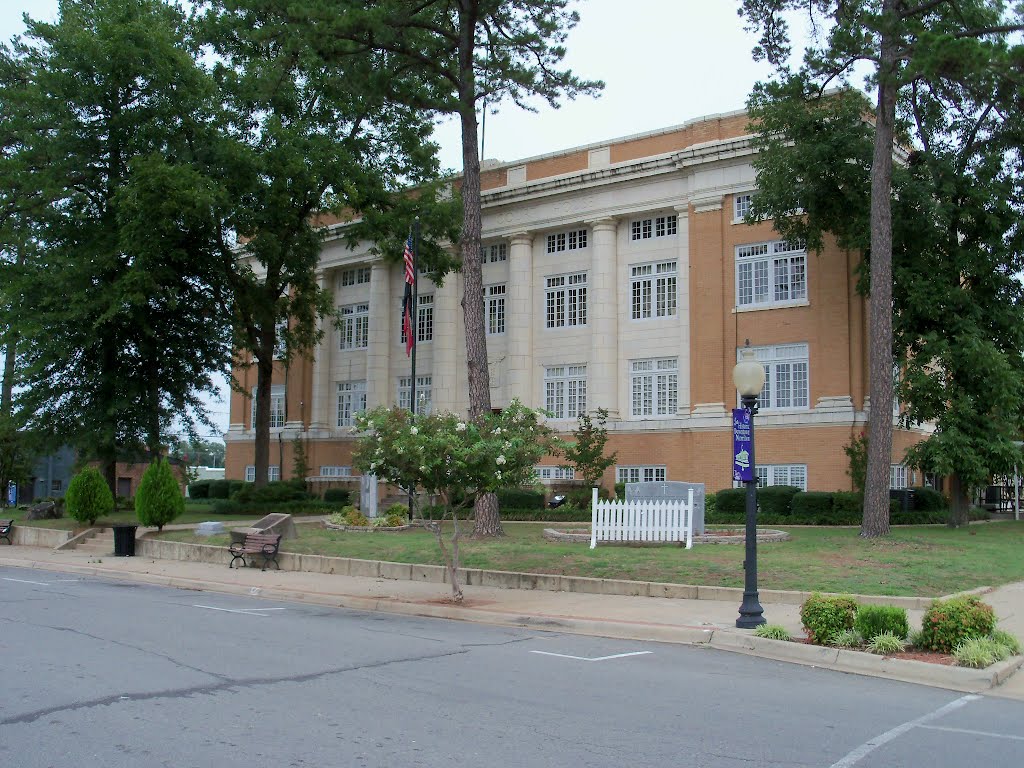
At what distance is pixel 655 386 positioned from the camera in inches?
1425

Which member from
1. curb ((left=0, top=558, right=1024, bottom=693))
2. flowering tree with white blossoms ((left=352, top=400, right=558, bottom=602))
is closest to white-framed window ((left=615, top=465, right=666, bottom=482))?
curb ((left=0, top=558, right=1024, bottom=693))

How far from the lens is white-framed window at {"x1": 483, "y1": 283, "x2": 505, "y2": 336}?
133 ft

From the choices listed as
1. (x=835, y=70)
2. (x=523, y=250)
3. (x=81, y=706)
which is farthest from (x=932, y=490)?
(x=81, y=706)

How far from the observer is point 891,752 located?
7.02m

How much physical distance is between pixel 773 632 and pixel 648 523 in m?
8.58

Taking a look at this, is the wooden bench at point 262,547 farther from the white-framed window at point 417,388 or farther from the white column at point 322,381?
the white column at point 322,381

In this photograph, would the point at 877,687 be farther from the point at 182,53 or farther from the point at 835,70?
the point at 182,53

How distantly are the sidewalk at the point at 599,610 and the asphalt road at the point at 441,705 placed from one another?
0.41 meters

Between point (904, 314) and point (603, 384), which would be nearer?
point (904, 314)

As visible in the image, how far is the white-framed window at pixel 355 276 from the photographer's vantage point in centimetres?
4609

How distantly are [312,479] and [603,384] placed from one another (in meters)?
15.7

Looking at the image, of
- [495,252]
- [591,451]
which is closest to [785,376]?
[591,451]

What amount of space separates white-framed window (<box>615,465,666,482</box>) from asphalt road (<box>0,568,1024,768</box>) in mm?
22775

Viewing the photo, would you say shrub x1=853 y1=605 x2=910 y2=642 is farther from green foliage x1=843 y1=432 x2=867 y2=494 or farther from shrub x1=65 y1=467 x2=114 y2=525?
shrub x1=65 y1=467 x2=114 y2=525
